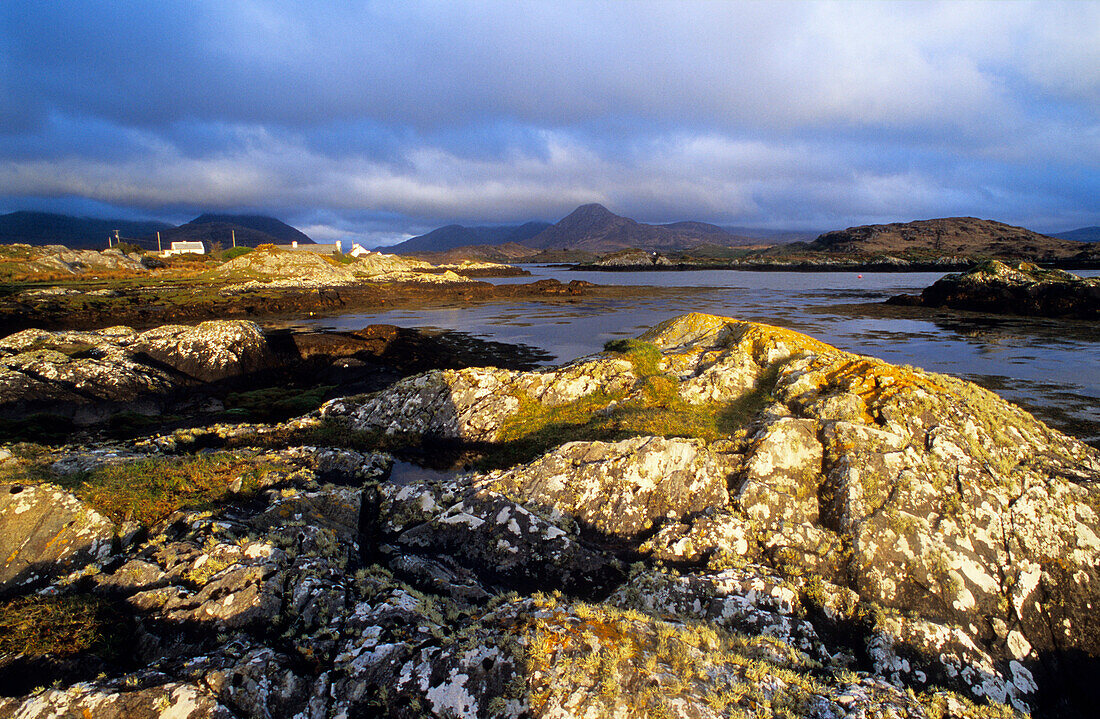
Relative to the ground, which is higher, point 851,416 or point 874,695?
point 851,416

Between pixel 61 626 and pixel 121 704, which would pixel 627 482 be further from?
pixel 61 626

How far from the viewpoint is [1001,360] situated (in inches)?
778

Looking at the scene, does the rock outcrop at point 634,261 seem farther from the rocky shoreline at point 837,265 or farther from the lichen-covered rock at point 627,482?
the lichen-covered rock at point 627,482

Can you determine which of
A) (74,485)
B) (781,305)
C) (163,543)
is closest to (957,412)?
(163,543)

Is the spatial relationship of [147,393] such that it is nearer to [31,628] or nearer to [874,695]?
[31,628]

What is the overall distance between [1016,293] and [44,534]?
2052 inches

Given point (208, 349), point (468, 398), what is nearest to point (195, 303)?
point (208, 349)

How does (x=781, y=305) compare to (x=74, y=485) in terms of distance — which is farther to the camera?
(x=781, y=305)

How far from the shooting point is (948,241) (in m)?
146

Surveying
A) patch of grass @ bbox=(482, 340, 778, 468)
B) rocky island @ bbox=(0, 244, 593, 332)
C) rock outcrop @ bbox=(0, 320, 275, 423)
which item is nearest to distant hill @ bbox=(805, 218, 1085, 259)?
rocky island @ bbox=(0, 244, 593, 332)

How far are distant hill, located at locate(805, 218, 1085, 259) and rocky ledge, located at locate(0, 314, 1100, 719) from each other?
14272 cm

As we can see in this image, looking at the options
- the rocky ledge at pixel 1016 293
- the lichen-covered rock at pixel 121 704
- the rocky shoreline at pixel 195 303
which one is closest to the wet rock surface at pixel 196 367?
the lichen-covered rock at pixel 121 704

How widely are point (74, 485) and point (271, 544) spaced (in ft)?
10.1

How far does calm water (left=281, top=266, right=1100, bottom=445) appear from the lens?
15.6 metres
